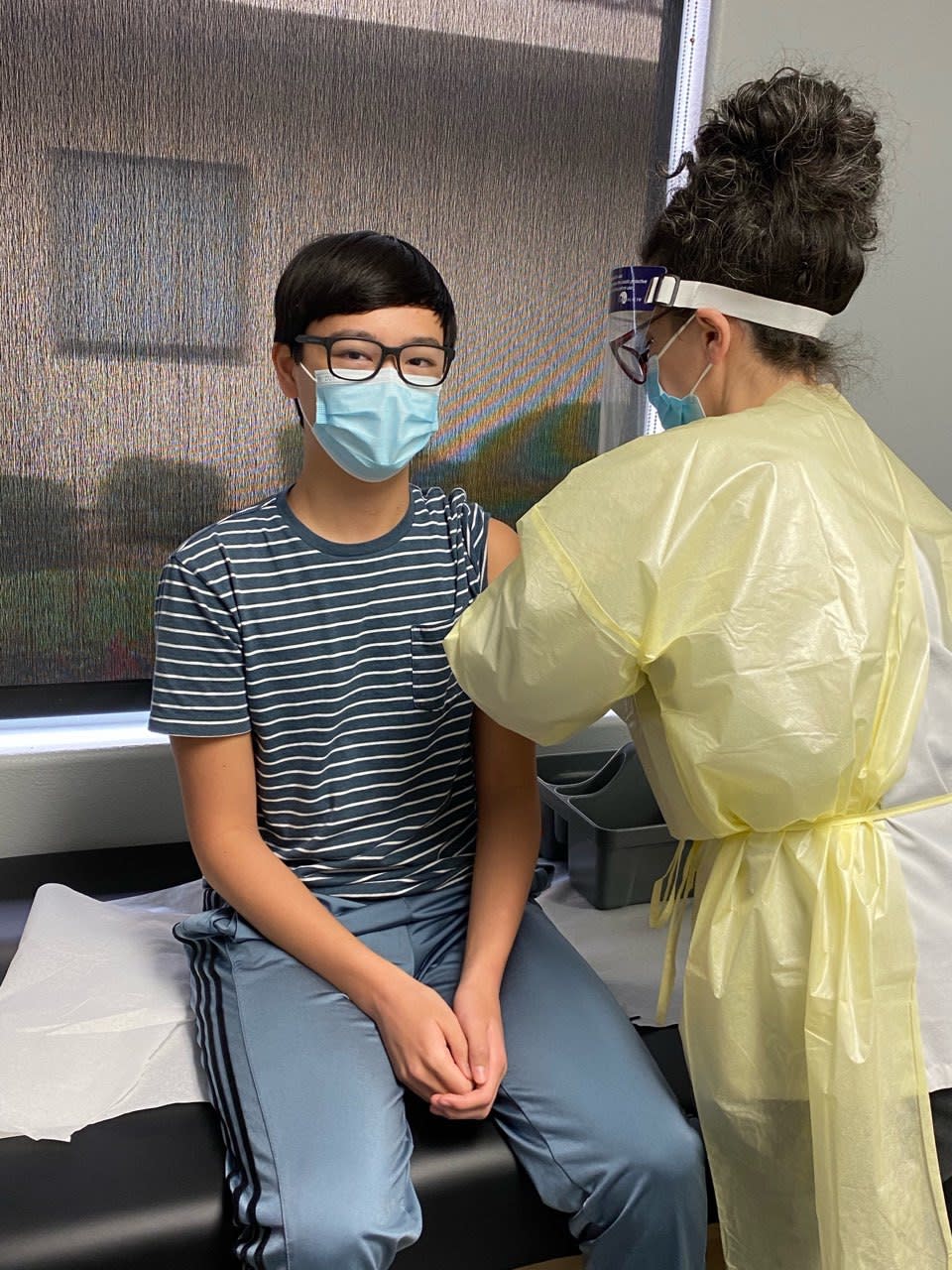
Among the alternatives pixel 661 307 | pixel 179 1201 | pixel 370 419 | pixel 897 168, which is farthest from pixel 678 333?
pixel 897 168

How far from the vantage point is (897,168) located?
2.15m

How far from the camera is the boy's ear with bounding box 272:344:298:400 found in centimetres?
138

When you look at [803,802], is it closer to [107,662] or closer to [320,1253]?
[320,1253]

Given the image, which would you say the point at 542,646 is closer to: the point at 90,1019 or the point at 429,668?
the point at 429,668

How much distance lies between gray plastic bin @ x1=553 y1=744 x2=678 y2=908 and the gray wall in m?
0.87

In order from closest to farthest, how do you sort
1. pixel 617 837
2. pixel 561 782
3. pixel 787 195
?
pixel 787 195 < pixel 617 837 < pixel 561 782

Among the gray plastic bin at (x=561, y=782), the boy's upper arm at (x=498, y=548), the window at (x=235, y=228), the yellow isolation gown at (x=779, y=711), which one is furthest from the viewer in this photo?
the gray plastic bin at (x=561, y=782)

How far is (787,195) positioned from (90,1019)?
1206mm

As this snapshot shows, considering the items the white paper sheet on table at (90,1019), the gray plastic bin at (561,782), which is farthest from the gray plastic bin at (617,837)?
the white paper sheet on table at (90,1019)

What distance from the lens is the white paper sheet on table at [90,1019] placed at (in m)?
1.25

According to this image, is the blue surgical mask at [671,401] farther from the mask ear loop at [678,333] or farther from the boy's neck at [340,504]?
the boy's neck at [340,504]

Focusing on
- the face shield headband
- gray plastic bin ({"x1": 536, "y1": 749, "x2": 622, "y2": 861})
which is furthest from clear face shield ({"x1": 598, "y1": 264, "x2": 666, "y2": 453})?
gray plastic bin ({"x1": 536, "y1": 749, "x2": 622, "y2": 861})

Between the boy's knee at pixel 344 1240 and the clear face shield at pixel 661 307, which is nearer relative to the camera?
the boy's knee at pixel 344 1240

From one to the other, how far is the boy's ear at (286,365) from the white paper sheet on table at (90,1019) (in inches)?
29.8
